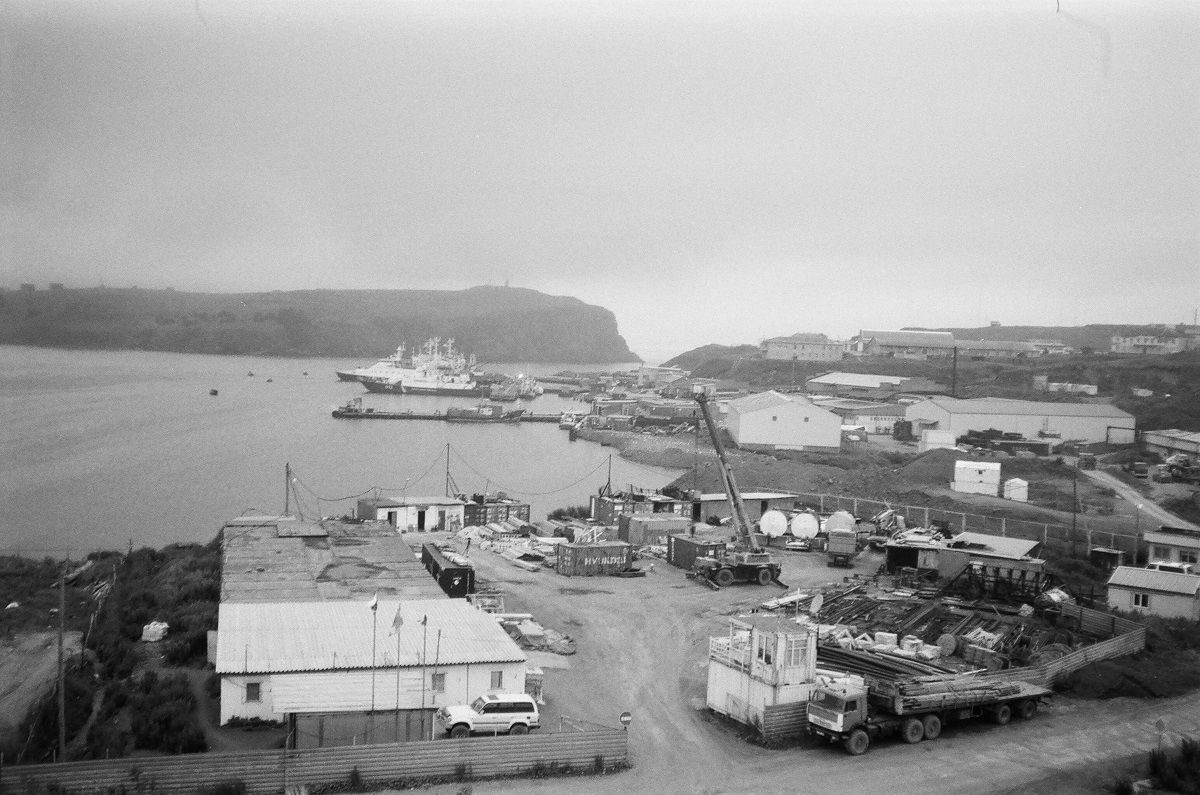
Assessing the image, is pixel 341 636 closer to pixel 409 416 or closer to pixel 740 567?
pixel 740 567

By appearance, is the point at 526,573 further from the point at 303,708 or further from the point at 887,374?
the point at 887,374

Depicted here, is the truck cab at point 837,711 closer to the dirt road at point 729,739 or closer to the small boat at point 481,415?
the dirt road at point 729,739

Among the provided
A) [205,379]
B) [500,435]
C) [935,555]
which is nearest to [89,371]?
[205,379]

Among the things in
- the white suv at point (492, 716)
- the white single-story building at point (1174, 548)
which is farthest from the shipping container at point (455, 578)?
the white single-story building at point (1174, 548)

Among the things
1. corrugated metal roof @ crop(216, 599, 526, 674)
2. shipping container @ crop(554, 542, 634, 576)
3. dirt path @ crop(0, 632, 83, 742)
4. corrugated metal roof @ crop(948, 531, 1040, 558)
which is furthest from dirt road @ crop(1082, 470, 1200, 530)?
dirt path @ crop(0, 632, 83, 742)

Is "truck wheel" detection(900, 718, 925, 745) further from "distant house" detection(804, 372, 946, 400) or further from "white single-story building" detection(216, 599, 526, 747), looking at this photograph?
"distant house" detection(804, 372, 946, 400)

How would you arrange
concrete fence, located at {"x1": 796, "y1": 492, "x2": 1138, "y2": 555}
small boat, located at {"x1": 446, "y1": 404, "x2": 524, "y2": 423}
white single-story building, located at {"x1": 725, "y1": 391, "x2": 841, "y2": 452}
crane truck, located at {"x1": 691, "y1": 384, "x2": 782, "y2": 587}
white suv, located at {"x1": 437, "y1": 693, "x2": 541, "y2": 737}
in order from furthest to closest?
small boat, located at {"x1": 446, "y1": 404, "x2": 524, "y2": 423}, white single-story building, located at {"x1": 725, "y1": 391, "x2": 841, "y2": 452}, concrete fence, located at {"x1": 796, "y1": 492, "x2": 1138, "y2": 555}, crane truck, located at {"x1": 691, "y1": 384, "x2": 782, "y2": 587}, white suv, located at {"x1": 437, "y1": 693, "x2": 541, "y2": 737}
